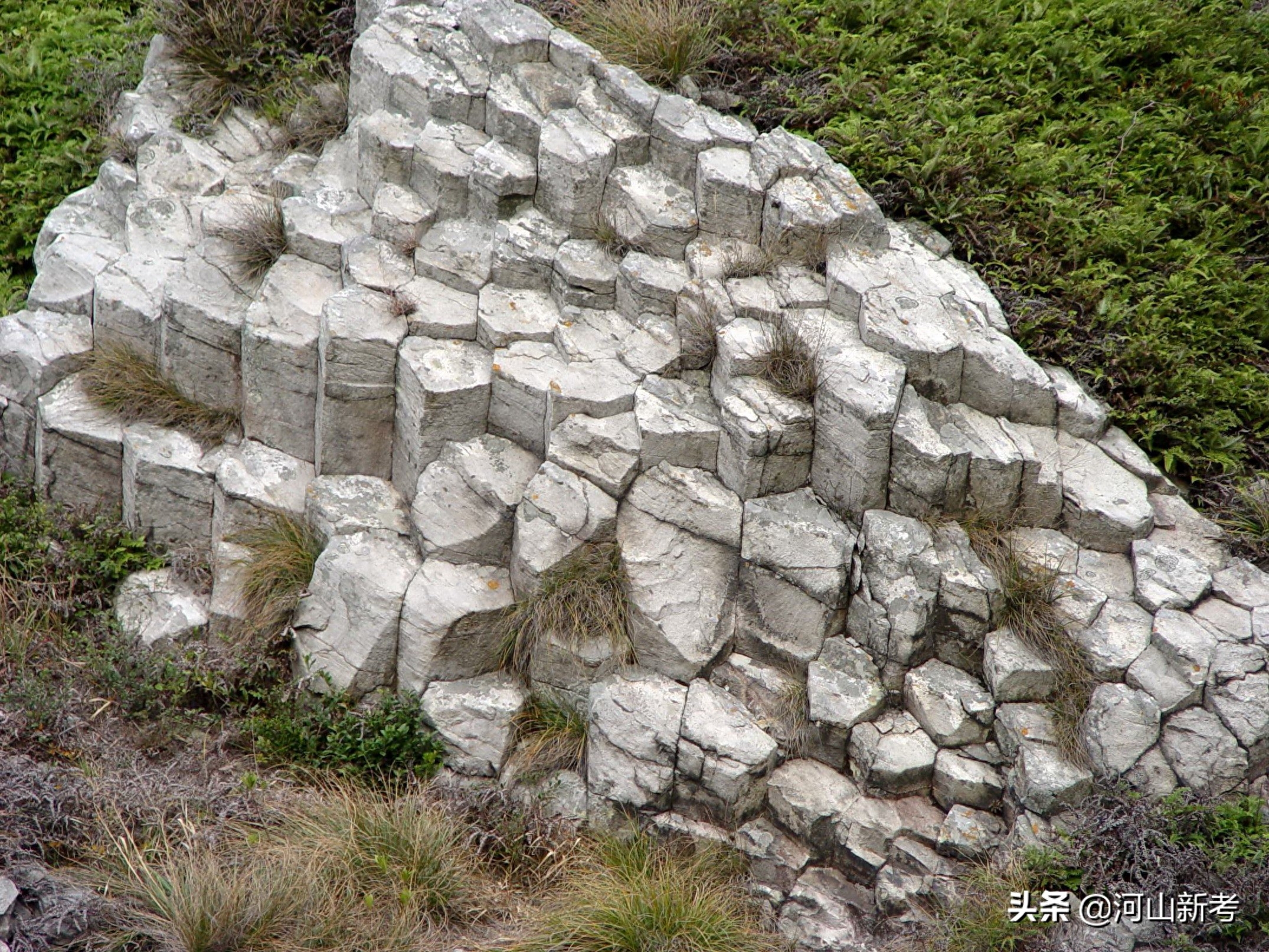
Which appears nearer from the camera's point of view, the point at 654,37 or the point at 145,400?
the point at 145,400

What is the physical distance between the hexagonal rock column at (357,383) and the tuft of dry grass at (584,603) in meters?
1.67

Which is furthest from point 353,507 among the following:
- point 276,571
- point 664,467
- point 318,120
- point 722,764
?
point 318,120

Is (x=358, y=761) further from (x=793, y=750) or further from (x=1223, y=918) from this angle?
(x=1223, y=918)

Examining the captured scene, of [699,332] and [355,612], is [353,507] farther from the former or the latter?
[699,332]

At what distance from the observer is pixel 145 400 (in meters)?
7.94

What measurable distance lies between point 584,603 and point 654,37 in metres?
4.57

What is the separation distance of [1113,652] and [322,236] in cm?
618

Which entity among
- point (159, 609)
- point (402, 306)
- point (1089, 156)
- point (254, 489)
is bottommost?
point (159, 609)

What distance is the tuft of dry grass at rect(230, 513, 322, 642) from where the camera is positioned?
733 centimetres

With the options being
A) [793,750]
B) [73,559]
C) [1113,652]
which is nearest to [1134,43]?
[1113,652]

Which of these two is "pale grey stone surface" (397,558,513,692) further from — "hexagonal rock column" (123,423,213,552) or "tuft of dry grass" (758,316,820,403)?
"tuft of dry grass" (758,316,820,403)

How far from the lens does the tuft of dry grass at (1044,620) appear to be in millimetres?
6402

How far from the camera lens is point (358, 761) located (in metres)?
6.87

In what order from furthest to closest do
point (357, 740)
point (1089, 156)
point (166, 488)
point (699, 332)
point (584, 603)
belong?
point (1089, 156) < point (166, 488) < point (699, 332) < point (584, 603) < point (357, 740)
